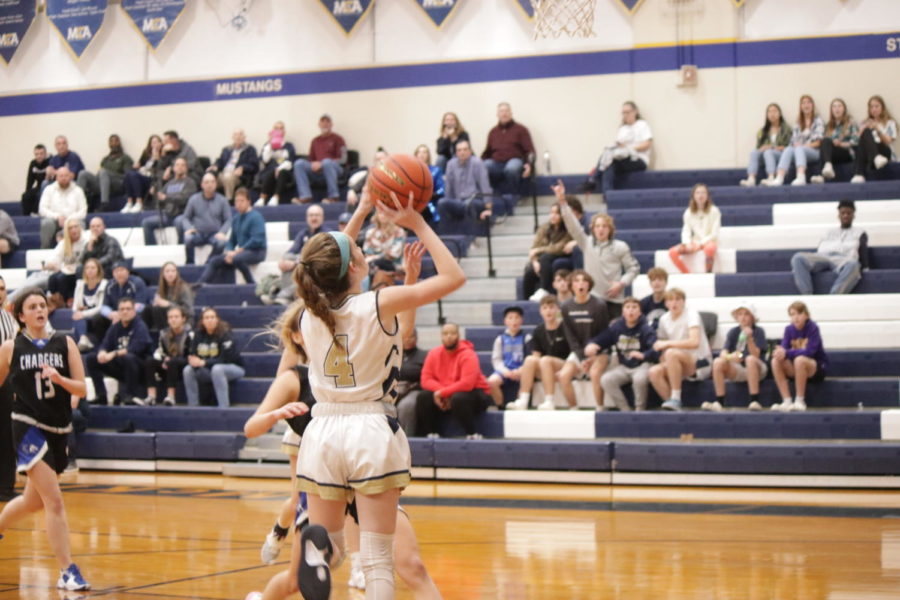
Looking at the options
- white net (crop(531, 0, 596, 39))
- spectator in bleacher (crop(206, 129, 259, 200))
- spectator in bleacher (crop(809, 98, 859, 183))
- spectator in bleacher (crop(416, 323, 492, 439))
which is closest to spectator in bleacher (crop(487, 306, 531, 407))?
spectator in bleacher (crop(416, 323, 492, 439))

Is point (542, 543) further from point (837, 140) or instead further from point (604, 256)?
point (837, 140)

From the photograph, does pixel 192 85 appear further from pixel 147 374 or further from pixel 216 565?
pixel 216 565

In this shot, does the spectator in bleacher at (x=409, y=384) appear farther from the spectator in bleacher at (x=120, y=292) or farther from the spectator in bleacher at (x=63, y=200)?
the spectator in bleacher at (x=63, y=200)

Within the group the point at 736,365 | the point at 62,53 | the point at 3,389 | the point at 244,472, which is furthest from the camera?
the point at 62,53

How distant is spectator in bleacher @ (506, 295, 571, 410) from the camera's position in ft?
33.8

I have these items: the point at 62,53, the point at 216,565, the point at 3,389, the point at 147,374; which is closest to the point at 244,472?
the point at 147,374

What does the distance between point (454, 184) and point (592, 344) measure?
12.8ft

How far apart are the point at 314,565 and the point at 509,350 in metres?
7.30

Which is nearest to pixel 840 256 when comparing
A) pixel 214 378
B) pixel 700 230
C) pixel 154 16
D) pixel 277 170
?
pixel 700 230

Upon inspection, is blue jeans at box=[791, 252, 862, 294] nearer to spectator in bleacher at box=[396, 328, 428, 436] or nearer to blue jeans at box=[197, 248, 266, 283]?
spectator in bleacher at box=[396, 328, 428, 436]

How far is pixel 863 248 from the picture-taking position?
438 inches

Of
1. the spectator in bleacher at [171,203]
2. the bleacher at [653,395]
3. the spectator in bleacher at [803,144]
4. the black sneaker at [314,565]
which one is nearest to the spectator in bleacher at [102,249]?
the bleacher at [653,395]

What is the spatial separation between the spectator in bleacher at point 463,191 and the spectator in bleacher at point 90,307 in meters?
3.92

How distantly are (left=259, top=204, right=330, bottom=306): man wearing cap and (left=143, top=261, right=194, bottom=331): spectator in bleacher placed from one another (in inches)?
33.1
